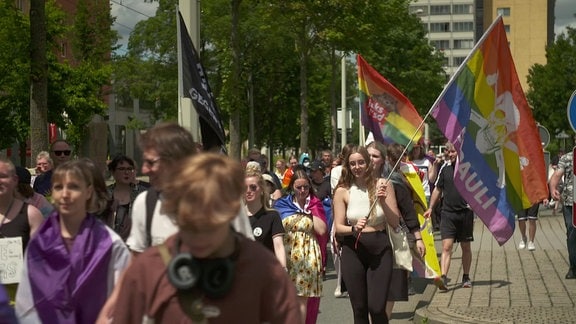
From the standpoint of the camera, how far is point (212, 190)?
3.06 meters

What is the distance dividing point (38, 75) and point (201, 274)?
10419 millimetres

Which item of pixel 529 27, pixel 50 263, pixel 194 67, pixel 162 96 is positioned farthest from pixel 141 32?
pixel 529 27

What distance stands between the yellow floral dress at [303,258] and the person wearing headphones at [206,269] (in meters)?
5.28

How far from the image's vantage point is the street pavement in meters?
10.3

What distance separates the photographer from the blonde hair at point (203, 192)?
3.05m

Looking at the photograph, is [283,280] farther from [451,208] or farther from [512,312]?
[451,208]

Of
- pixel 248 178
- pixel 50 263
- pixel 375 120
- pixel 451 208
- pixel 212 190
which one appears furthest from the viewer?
pixel 375 120

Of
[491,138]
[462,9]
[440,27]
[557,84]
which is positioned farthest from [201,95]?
[440,27]

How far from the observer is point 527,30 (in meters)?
140

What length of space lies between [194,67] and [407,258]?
8.88 feet

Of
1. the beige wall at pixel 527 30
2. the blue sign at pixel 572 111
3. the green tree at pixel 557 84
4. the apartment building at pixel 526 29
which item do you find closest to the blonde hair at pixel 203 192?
the blue sign at pixel 572 111

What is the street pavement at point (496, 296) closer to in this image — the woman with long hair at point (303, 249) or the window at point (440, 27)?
the woman with long hair at point (303, 249)

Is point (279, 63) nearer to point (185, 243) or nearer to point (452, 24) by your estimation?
point (185, 243)

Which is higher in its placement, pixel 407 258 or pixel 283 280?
pixel 283 280
